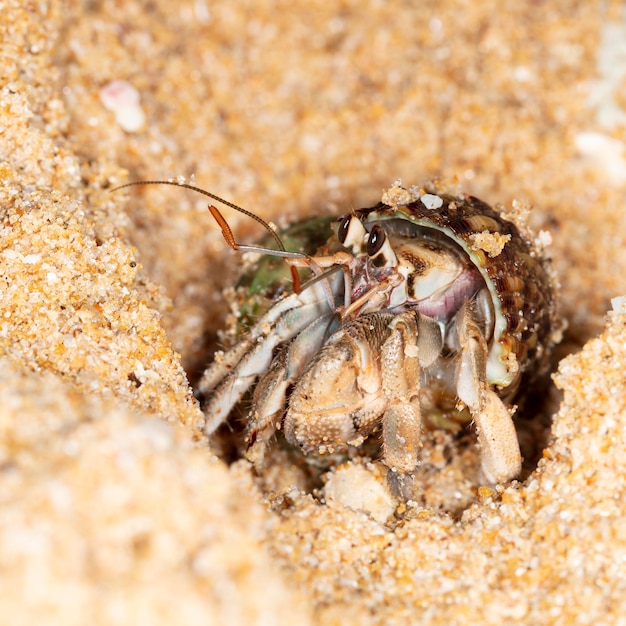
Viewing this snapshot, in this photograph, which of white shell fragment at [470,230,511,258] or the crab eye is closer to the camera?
white shell fragment at [470,230,511,258]

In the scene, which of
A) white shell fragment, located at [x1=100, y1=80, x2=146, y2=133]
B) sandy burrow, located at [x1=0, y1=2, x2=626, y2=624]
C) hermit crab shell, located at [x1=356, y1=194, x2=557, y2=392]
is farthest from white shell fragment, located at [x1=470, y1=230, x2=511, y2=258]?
white shell fragment, located at [x1=100, y1=80, x2=146, y2=133]

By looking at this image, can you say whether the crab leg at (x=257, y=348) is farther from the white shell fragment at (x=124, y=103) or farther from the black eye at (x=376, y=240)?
the white shell fragment at (x=124, y=103)

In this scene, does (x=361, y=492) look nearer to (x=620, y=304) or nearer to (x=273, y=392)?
(x=273, y=392)

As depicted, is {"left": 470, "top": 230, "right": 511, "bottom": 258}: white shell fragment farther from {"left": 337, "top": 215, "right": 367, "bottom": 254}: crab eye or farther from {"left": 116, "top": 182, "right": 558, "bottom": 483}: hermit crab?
{"left": 337, "top": 215, "right": 367, "bottom": 254}: crab eye

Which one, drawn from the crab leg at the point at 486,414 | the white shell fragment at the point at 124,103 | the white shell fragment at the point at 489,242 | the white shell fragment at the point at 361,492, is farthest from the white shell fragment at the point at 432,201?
the white shell fragment at the point at 124,103

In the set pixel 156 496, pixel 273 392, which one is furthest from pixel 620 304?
pixel 156 496

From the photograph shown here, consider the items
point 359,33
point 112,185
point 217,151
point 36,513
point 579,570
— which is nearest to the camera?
point 36,513

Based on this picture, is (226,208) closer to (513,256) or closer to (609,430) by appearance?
(513,256)

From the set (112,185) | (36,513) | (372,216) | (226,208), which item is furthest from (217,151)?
(36,513)
